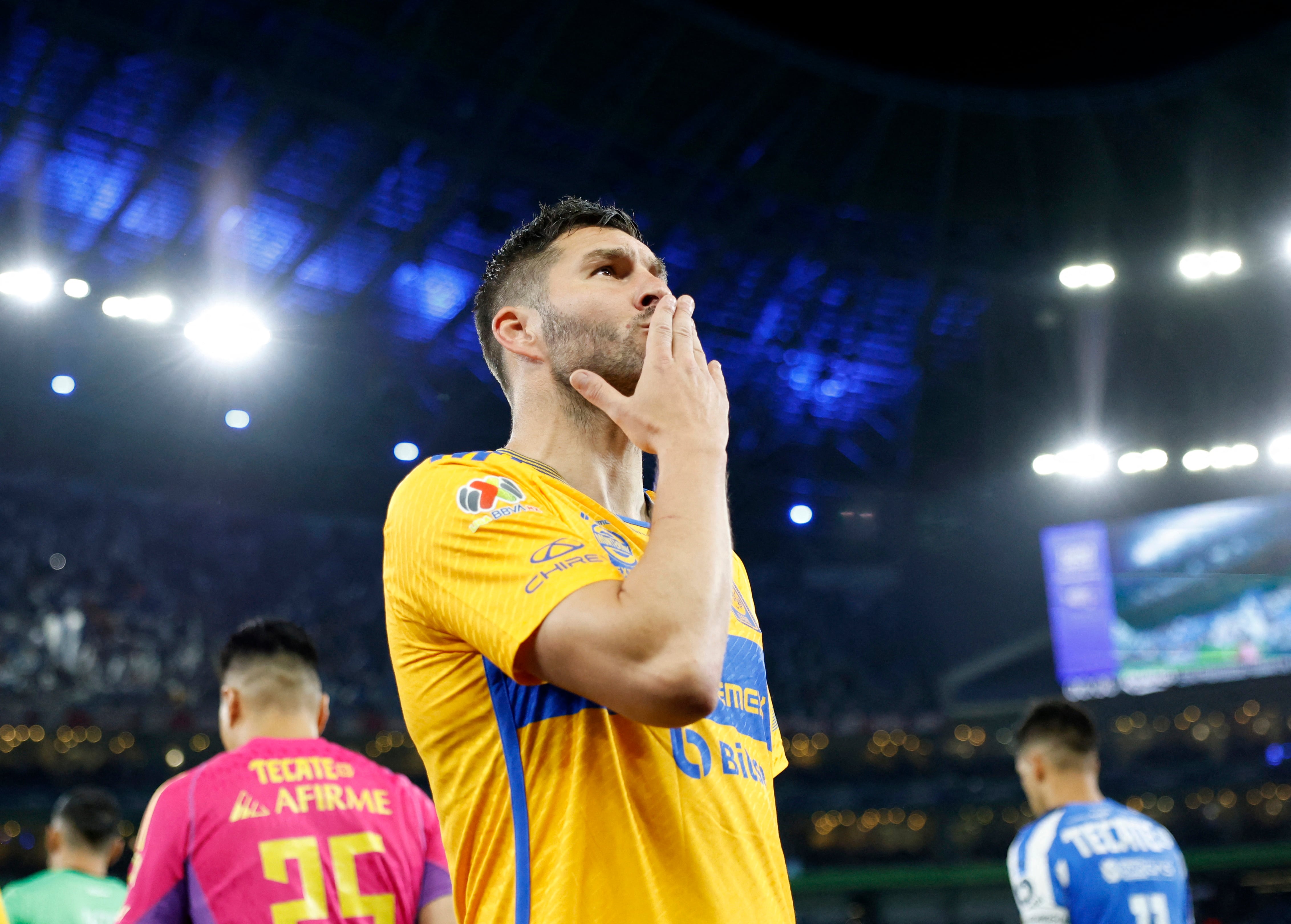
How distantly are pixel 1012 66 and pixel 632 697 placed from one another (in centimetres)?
1637

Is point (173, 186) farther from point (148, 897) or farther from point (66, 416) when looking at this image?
point (148, 897)

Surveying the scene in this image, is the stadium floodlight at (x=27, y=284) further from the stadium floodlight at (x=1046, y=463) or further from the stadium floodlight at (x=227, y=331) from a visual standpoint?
the stadium floodlight at (x=1046, y=463)

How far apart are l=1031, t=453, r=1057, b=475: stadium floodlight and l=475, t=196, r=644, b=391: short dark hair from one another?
23.1 meters

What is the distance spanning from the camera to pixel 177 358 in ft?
59.3

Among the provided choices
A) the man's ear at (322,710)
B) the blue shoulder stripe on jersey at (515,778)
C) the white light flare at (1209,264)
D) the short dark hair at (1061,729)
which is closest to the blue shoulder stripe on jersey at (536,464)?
the blue shoulder stripe on jersey at (515,778)

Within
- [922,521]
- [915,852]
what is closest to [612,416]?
[915,852]

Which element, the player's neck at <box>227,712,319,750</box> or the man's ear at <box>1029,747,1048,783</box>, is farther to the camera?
the man's ear at <box>1029,747,1048,783</box>

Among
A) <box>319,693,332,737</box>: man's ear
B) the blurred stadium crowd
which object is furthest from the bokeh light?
<box>319,693,332,737</box>: man's ear

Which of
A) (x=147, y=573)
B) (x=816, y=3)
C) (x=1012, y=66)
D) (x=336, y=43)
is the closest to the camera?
(x=336, y=43)

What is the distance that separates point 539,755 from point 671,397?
592mm

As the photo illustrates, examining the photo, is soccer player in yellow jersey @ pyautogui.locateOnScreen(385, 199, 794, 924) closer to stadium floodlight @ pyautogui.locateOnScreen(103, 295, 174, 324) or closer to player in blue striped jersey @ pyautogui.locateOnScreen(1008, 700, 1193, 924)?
player in blue striped jersey @ pyautogui.locateOnScreen(1008, 700, 1193, 924)

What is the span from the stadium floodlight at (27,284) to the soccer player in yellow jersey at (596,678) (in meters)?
16.2

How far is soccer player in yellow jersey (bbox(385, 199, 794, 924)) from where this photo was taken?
4.81 ft

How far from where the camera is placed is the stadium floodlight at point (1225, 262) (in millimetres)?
18547
